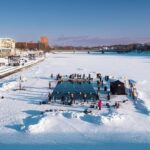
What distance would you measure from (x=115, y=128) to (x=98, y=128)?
0.71m

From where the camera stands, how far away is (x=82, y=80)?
27.8 meters

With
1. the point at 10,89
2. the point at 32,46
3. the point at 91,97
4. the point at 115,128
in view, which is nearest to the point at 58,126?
the point at 115,128

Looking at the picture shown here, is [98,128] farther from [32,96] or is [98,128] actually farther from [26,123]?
[32,96]

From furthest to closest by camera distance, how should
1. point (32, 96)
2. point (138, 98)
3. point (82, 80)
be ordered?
point (82, 80) < point (32, 96) < point (138, 98)

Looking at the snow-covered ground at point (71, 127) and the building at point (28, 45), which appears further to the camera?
the building at point (28, 45)

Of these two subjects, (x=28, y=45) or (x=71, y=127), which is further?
(x=28, y=45)

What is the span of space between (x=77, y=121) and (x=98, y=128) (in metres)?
1.25

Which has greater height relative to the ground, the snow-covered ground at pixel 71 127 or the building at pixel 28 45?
the building at pixel 28 45

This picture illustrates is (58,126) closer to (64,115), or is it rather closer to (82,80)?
(64,115)

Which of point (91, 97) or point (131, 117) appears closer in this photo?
point (131, 117)

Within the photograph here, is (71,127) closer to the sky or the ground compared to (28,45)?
closer to the ground

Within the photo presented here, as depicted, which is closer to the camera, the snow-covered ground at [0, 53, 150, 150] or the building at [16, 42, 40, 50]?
the snow-covered ground at [0, 53, 150, 150]

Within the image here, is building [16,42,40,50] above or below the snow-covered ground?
above

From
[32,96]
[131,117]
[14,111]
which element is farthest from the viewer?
[32,96]
